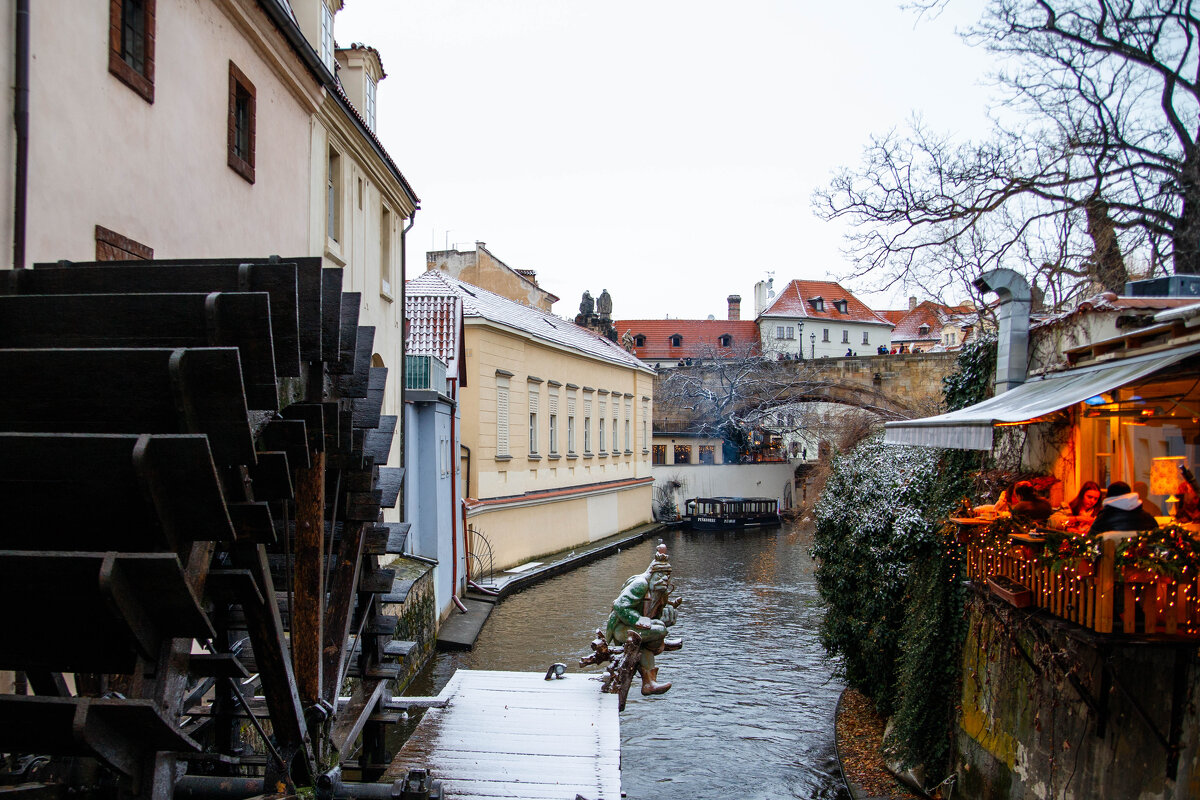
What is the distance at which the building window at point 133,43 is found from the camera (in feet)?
22.1

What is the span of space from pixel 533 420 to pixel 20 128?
19.3m

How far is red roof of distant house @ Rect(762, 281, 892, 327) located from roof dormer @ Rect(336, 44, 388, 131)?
53345 millimetres

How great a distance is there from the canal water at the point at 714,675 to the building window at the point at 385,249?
5.87 meters

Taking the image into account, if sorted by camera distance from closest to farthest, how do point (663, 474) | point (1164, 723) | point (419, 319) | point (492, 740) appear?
point (1164, 723)
point (492, 740)
point (419, 319)
point (663, 474)

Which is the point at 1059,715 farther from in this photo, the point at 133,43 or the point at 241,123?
the point at 241,123

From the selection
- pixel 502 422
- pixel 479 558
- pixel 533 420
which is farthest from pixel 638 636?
pixel 533 420

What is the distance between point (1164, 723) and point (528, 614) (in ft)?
42.6

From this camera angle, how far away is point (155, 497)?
11.1ft

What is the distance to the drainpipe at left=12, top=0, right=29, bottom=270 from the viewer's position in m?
5.54

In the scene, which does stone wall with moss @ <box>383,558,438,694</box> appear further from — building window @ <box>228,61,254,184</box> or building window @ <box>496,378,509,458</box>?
building window @ <box>496,378,509,458</box>

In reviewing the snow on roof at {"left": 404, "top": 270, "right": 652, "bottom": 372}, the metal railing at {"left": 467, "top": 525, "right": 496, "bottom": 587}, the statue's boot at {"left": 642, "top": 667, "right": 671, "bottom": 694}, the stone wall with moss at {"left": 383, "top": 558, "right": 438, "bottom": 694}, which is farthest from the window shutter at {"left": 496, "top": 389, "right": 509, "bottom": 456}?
the statue's boot at {"left": 642, "top": 667, "right": 671, "bottom": 694}

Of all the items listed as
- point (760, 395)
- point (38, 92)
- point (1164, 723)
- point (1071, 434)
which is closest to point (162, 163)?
point (38, 92)

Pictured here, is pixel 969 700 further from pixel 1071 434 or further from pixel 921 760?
pixel 1071 434

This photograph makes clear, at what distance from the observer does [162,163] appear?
7461 millimetres
